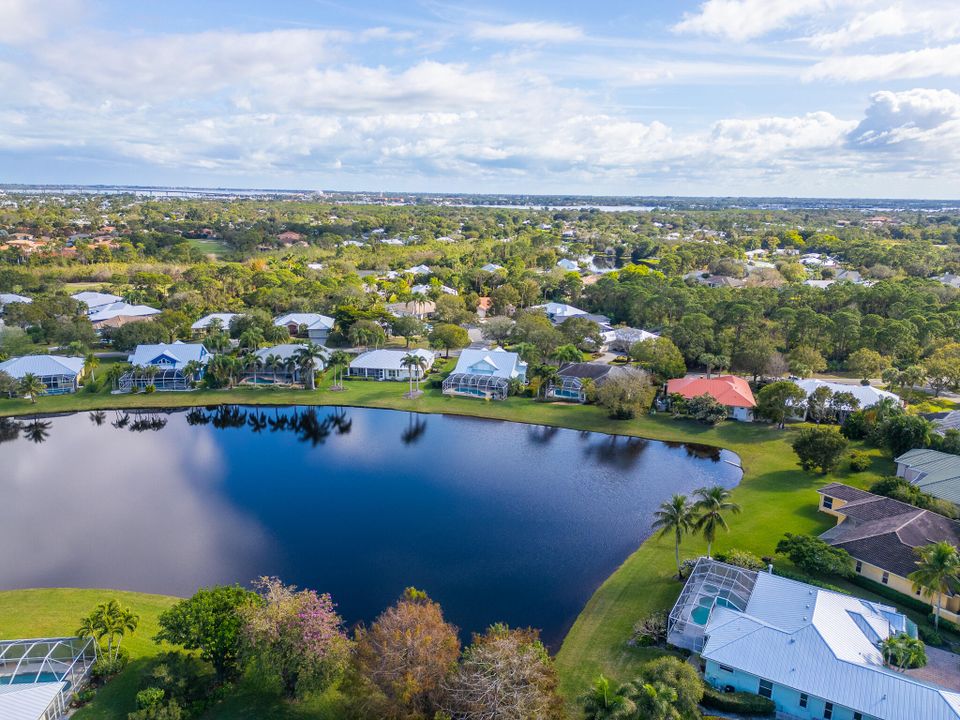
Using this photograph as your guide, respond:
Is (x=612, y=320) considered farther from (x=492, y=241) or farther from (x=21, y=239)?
(x=21, y=239)

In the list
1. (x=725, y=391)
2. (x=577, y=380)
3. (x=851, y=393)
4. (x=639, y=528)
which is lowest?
(x=639, y=528)

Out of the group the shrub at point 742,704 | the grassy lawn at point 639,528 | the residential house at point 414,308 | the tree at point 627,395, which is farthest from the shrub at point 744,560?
the residential house at point 414,308

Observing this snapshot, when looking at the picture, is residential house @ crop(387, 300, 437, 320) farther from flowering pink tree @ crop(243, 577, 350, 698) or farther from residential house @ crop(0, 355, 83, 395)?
flowering pink tree @ crop(243, 577, 350, 698)

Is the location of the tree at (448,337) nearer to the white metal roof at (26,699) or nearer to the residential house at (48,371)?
the residential house at (48,371)

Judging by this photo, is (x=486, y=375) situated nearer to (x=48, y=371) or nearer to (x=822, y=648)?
(x=822, y=648)

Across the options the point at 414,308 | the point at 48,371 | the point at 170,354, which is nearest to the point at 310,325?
the point at 414,308

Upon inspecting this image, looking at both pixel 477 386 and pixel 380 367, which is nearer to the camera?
pixel 477 386
